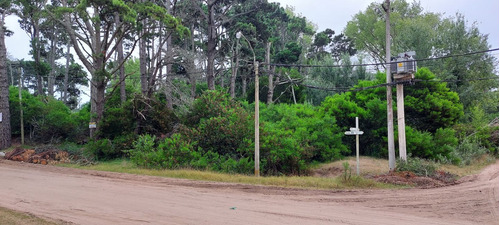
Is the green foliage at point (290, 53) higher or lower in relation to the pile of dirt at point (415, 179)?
higher

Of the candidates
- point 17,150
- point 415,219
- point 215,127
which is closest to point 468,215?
point 415,219

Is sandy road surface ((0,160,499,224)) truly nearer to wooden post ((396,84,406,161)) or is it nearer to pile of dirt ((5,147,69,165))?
wooden post ((396,84,406,161))

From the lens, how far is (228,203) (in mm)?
11383

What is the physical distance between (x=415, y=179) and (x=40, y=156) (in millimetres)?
20675

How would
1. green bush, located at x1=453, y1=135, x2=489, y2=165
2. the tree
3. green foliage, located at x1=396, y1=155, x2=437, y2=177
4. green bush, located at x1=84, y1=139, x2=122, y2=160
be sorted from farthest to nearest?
1. the tree
2. green bush, located at x1=84, y1=139, x2=122, y2=160
3. green bush, located at x1=453, y1=135, x2=489, y2=165
4. green foliage, located at x1=396, y1=155, x2=437, y2=177

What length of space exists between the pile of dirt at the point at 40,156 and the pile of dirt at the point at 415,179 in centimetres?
1798

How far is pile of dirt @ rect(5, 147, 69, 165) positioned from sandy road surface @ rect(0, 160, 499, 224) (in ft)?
23.8

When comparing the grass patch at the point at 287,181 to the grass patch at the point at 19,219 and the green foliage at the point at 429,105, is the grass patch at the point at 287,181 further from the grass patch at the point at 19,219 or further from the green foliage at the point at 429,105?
the green foliage at the point at 429,105

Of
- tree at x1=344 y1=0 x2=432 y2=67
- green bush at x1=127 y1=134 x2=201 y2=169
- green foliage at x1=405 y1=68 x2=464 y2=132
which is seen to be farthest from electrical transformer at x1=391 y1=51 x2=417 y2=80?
tree at x1=344 y1=0 x2=432 y2=67

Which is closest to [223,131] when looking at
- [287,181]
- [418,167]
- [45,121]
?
[287,181]

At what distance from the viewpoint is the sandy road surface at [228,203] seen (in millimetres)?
9414

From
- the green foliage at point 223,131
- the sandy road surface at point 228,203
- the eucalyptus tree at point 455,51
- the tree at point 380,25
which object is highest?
the tree at point 380,25

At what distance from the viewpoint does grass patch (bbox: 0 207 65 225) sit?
334 inches

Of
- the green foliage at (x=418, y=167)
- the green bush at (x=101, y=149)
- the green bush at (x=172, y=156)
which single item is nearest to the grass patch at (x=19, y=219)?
the green bush at (x=172, y=156)
